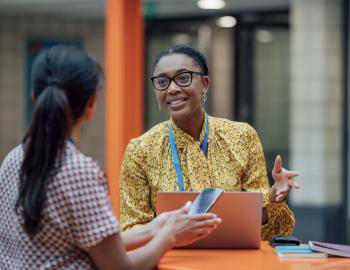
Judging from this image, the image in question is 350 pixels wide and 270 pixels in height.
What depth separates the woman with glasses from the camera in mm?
1982

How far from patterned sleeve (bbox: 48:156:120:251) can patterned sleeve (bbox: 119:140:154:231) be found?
715 millimetres

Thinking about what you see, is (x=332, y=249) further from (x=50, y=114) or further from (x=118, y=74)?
(x=118, y=74)

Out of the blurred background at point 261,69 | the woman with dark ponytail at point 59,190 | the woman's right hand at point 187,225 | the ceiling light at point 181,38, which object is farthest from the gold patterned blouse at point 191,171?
the ceiling light at point 181,38

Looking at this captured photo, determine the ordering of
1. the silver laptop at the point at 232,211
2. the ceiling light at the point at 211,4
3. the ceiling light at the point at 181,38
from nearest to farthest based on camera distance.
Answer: the silver laptop at the point at 232,211, the ceiling light at the point at 211,4, the ceiling light at the point at 181,38

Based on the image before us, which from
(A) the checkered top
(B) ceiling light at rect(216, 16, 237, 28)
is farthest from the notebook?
(B) ceiling light at rect(216, 16, 237, 28)

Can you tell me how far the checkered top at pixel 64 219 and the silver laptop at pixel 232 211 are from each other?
37 cm

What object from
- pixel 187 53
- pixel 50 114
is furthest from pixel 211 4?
pixel 50 114

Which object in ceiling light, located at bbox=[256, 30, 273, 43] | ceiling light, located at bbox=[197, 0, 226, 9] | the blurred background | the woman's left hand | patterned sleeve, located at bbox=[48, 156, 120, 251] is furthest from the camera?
ceiling light, located at bbox=[256, 30, 273, 43]

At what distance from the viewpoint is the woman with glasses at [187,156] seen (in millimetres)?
1982

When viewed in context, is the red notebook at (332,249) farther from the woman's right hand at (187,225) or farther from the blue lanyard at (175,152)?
the blue lanyard at (175,152)

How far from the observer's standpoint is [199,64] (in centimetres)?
215

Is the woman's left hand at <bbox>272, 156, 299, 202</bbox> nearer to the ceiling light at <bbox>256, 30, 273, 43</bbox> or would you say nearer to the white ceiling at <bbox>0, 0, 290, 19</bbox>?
the white ceiling at <bbox>0, 0, 290, 19</bbox>

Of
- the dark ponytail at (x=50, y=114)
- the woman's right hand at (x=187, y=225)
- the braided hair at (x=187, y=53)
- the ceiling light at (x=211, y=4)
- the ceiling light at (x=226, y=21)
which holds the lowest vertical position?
the woman's right hand at (x=187, y=225)

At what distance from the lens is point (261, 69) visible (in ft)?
Answer: 17.7
